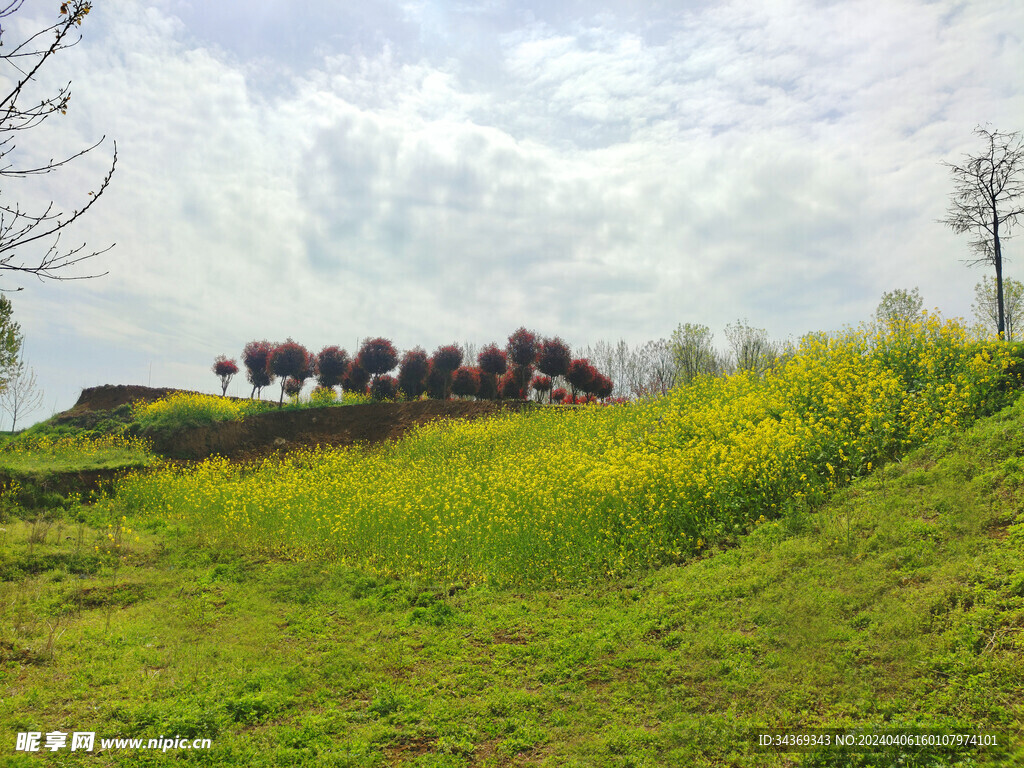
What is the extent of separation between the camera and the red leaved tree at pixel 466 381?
2734cm

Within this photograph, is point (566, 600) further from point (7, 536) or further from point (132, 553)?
point (7, 536)

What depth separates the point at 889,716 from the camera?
3.75 meters

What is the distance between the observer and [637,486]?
28.1 ft

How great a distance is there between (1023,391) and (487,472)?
8.73 metres

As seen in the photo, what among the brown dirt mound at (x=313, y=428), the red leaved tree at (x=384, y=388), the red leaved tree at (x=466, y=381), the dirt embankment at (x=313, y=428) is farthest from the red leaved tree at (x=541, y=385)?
the brown dirt mound at (x=313, y=428)

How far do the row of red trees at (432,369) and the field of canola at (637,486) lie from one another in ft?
39.0

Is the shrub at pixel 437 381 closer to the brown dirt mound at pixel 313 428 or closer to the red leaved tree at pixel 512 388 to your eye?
the red leaved tree at pixel 512 388

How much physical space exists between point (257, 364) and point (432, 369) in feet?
31.2

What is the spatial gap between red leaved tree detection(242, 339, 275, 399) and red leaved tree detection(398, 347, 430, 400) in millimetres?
7429

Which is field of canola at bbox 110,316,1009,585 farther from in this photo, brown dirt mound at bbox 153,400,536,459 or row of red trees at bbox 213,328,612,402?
row of red trees at bbox 213,328,612,402

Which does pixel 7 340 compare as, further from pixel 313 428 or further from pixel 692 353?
pixel 692 353

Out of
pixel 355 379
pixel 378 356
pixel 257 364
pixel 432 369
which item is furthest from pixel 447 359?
pixel 257 364

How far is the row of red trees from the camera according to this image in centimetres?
2503

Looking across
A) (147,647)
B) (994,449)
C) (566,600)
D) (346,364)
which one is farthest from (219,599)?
(346,364)
